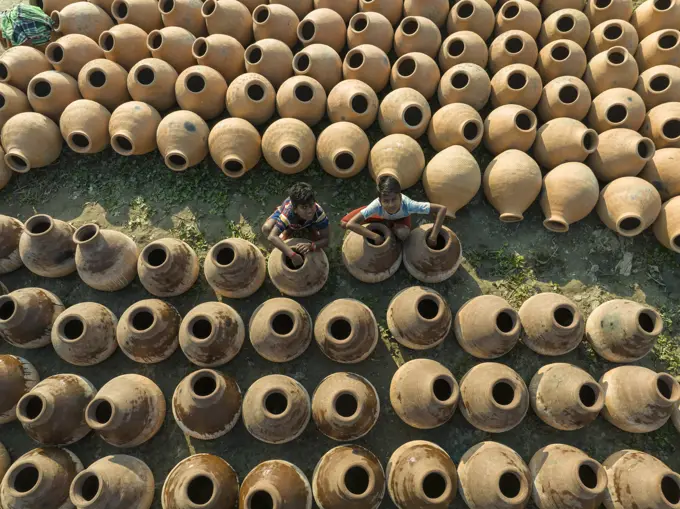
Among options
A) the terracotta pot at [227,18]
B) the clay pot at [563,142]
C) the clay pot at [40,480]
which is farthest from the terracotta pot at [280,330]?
the terracotta pot at [227,18]

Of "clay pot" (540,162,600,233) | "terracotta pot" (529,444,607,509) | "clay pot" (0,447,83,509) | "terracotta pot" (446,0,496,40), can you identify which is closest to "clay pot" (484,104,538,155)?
"clay pot" (540,162,600,233)

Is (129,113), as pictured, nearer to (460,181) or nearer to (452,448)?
(460,181)

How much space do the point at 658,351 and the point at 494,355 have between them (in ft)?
8.63

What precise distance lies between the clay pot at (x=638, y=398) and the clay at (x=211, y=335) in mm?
5042

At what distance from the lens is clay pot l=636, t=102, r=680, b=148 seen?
650 centimetres

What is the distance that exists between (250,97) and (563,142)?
526cm

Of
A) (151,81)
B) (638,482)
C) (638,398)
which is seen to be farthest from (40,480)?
(638,398)

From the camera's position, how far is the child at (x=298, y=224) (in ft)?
16.0

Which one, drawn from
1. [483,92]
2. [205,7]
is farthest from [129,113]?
[483,92]

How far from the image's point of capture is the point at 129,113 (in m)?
6.89

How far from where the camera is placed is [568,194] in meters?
6.17

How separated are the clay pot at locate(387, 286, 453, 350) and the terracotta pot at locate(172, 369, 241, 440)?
2348 mm

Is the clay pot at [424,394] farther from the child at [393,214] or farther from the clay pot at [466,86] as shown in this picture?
the clay pot at [466,86]

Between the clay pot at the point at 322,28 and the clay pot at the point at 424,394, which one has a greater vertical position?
the clay pot at the point at 322,28
